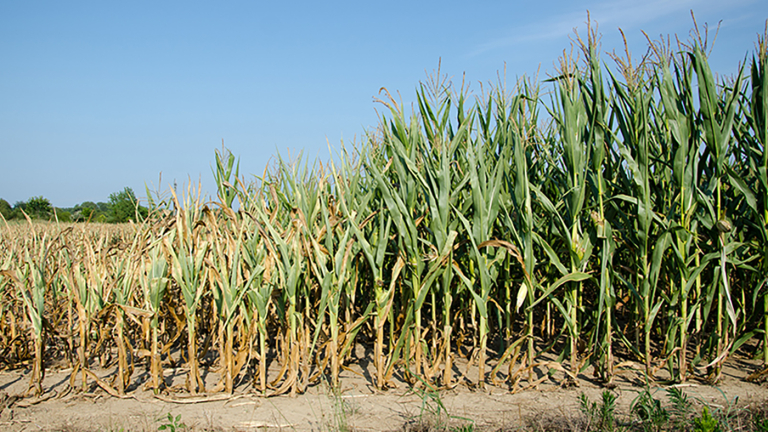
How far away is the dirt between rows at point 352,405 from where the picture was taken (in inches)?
99.3

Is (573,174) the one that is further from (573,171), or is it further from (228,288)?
(228,288)

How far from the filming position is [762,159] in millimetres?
2857

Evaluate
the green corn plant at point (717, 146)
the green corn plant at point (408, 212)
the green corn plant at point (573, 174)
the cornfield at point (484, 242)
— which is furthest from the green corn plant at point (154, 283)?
the green corn plant at point (717, 146)

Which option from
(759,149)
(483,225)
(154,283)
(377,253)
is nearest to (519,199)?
(483,225)

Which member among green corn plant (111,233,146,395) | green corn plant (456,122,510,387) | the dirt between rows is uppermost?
green corn plant (456,122,510,387)

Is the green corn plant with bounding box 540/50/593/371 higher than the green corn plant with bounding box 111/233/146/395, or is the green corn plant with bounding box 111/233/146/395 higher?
the green corn plant with bounding box 540/50/593/371

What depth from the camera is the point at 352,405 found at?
2.76 meters

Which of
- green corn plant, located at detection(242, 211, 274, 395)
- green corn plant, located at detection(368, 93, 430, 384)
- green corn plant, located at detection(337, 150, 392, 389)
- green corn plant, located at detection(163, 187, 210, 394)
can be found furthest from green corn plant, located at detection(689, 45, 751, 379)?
green corn plant, located at detection(163, 187, 210, 394)

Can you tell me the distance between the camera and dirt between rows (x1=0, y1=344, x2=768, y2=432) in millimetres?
2521

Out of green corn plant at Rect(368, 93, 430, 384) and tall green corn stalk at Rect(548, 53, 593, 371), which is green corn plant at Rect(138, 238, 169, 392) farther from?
tall green corn stalk at Rect(548, 53, 593, 371)

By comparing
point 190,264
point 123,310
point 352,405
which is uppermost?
point 190,264

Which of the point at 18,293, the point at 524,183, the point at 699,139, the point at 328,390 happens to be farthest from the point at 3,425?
the point at 699,139

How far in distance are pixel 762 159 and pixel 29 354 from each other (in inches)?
210

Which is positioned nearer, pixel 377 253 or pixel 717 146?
pixel 717 146
